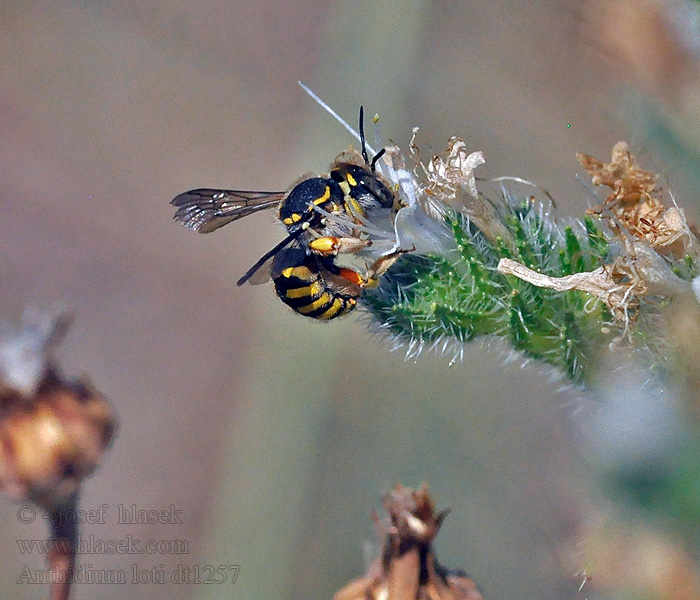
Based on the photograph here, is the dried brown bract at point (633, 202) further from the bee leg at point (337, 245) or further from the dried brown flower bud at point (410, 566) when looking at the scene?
the dried brown flower bud at point (410, 566)

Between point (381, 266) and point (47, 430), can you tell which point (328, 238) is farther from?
point (47, 430)

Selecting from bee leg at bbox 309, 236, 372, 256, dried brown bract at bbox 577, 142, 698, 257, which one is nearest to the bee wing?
bee leg at bbox 309, 236, 372, 256

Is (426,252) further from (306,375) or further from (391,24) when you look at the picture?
(391,24)

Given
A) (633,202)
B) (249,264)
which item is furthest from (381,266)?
(249,264)

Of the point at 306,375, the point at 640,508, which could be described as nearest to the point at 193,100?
the point at 306,375

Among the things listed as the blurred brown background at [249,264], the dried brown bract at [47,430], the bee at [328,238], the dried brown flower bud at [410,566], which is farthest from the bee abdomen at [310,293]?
the blurred brown background at [249,264]

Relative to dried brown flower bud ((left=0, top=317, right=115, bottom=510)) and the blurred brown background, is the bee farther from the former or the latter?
the blurred brown background
